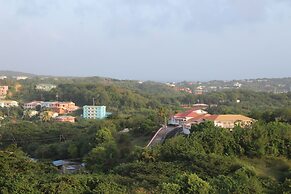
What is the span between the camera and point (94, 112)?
2559 inches

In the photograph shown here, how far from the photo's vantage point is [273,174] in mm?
18531

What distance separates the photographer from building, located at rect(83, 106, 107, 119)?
6419cm

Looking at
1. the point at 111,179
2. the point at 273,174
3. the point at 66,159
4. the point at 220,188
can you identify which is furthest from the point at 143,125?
the point at 220,188

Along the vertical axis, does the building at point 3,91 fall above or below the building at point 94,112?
above

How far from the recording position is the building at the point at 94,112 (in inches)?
2527

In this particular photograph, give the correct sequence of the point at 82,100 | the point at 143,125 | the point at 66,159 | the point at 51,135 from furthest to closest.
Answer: the point at 82,100, the point at 51,135, the point at 143,125, the point at 66,159

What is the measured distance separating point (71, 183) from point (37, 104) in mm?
58394

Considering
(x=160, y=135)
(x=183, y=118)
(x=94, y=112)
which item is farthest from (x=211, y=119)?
(x=94, y=112)

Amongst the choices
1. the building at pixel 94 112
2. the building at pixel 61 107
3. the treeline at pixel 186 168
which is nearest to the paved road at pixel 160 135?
the treeline at pixel 186 168

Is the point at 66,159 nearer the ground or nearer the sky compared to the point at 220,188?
nearer the ground

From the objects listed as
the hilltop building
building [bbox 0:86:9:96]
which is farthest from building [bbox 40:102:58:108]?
the hilltop building

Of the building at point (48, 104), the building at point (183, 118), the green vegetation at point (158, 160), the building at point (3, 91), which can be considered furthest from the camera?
the building at point (3, 91)

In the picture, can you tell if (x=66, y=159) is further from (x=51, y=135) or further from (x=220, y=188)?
(x=220, y=188)

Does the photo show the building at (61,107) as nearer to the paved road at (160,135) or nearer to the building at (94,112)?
the building at (94,112)
